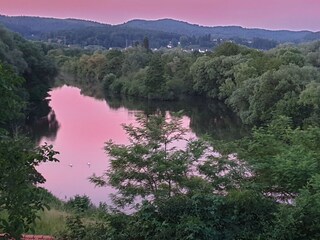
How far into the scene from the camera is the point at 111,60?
70750mm

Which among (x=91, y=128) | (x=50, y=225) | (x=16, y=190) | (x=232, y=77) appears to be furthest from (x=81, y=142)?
(x=16, y=190)

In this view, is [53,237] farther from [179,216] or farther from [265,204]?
[265,204]

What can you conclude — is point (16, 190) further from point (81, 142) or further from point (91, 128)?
point (91, 128)

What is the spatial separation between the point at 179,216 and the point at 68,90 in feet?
191

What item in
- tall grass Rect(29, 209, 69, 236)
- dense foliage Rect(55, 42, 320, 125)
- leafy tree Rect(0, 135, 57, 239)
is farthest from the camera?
dense foliage Rect(55, 42, 320, 125)

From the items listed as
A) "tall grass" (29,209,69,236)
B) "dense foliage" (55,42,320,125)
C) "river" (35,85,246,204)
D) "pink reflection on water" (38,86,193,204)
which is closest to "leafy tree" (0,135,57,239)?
"tall grass" (29,209,69,236)

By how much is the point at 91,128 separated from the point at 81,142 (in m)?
5.72

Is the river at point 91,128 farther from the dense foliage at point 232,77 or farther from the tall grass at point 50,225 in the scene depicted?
the tall grass at point 50,225

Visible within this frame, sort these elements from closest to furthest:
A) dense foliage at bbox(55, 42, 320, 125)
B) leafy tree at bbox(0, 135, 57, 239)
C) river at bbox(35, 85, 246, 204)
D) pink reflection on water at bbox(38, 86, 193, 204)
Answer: leafy tree at bbox(0, 135, 57, 239), pink reflection on water at bbox(38, 86, 193, 204), river at bbox(35, 85, 246, 204), dense foliage at bbox(55, 42, 320, 125)

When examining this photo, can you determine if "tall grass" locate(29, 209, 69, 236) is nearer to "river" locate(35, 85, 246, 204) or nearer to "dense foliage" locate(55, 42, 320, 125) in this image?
"river" locate(35, 85, 246, 204)

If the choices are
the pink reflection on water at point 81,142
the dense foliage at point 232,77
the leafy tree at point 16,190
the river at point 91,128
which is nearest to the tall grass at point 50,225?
the river at point 91,128

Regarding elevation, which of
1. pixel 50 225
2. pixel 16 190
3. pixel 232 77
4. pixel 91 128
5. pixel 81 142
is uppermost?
pixel 16 190

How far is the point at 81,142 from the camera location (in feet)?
94.8

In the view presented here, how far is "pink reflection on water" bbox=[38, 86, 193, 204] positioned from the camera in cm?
1925
